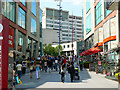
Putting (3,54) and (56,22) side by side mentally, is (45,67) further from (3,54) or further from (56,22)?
(56,22)

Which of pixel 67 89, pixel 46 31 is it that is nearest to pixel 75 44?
pixel 46 31

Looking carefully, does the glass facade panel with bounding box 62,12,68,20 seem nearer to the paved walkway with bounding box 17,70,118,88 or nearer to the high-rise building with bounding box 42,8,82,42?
the high-rise building with bounding box 42,8,82,42

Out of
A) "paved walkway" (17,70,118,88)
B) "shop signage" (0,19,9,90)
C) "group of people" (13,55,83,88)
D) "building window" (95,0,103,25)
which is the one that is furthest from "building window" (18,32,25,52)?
"shop signage" (0,19,9,90)

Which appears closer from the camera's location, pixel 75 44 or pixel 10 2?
pixel 10 2

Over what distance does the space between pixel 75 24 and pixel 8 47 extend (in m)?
157

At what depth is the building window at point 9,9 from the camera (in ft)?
80.0

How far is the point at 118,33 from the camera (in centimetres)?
2523

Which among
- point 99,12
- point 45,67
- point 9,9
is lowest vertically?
point 45,67

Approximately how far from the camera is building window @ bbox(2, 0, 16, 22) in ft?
80.0

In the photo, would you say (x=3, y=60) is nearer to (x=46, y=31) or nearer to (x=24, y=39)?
(x=24, y=39)

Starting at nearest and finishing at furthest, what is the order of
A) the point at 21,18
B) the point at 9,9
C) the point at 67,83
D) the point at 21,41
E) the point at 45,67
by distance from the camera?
the point at 67,83
the point at 45,67
the point at 9,9
the point at 21,18
the point at 21,41

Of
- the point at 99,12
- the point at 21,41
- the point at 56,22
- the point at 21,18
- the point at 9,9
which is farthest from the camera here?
the point at 56,22

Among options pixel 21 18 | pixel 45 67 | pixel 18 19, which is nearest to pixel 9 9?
pixel 18 19

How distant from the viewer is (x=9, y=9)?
27.2 m
